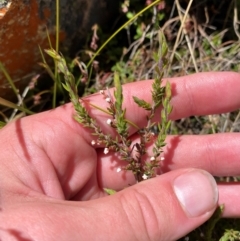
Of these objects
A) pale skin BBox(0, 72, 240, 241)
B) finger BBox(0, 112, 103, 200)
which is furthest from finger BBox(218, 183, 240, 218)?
finger BBox(0, 112, 103, 200)

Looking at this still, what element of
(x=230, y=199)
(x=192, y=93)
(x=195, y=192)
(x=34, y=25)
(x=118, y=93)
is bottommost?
(x=230, y=199)

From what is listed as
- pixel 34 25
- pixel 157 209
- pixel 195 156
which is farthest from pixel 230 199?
pixel 34 25

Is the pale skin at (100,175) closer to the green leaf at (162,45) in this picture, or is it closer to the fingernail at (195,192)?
the fingernail at (195,192)

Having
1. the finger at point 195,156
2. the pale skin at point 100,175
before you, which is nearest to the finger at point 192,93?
the pale skin at point 100,175

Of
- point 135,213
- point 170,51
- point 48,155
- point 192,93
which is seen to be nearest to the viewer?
point 135,213

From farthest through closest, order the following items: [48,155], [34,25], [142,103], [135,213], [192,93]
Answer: [34,25]
[192,93]
[48,155]
[142,103]
[135,213]

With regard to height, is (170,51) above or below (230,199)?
above

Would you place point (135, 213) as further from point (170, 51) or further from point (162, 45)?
point (170, 51)

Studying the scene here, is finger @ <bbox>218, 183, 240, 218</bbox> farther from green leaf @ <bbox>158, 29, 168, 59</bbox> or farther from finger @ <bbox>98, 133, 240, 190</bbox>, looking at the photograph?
green leaf @ <bbox>158, 29, 168, 59</bbox>

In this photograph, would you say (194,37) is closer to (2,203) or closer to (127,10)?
(127,10)
